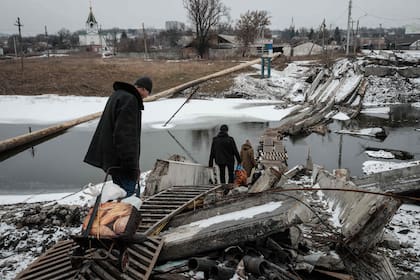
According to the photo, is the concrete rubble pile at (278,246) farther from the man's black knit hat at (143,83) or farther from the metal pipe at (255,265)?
the man's black knit hat at (143,83)

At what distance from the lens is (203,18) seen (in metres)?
47.3

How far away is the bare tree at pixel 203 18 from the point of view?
4678 centimetres

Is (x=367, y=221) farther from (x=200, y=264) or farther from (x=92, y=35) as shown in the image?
(x=92, y=35)

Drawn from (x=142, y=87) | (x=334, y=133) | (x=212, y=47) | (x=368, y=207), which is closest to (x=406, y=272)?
(x=368, y=207)

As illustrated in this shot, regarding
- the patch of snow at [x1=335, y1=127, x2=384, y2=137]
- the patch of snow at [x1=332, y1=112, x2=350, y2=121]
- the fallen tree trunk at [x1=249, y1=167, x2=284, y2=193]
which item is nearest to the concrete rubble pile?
the fallen tree trunk at [x1=249, y1=167, x2=284, y2=193]

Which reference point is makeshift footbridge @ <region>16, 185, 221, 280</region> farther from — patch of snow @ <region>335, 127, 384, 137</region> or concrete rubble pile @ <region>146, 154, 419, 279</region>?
patch of snow @ <region>335, 127, 384, 137</region>

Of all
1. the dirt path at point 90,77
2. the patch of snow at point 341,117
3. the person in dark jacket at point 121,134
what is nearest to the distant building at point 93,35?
the dirt path at point 90,77

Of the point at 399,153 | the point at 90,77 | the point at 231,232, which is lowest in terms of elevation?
the point at 399,153

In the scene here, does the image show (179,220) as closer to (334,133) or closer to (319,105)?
(334,133)

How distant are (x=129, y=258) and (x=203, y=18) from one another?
4748 centimetres

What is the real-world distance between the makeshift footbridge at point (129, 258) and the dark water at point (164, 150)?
461 cm

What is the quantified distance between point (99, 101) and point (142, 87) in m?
19.2

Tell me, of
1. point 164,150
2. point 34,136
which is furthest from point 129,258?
point 34,136

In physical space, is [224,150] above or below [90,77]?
below
